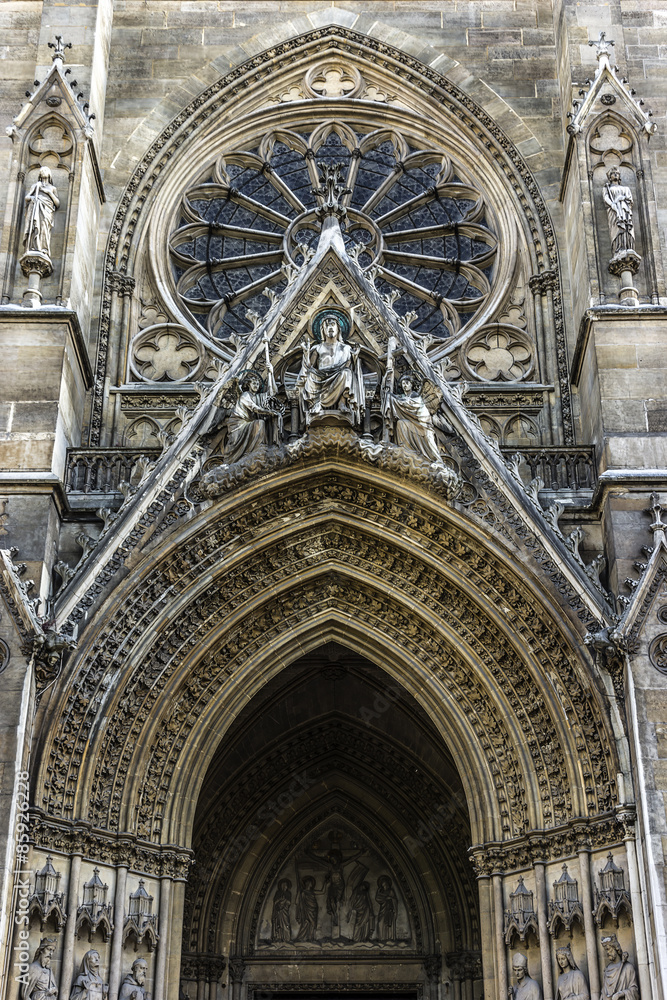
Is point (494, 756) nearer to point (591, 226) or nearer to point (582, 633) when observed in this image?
point (582, 633)

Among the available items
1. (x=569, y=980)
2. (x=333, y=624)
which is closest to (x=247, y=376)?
(x=333, y=624)

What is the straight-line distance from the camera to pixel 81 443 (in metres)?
15.6

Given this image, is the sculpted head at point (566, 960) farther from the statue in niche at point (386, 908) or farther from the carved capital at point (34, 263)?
the carved capital at point (34, 263)

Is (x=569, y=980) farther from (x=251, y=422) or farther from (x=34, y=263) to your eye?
(x=34, y=263)

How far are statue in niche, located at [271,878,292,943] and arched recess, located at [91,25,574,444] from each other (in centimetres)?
578

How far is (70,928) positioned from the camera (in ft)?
41.1

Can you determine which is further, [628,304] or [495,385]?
[495,385]

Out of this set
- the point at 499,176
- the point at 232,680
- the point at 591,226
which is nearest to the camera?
the point at 232,680

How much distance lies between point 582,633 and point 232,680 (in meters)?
3.62

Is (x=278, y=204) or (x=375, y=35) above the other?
(x=375, y=35)

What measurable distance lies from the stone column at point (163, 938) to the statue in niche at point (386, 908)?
12.3 ft

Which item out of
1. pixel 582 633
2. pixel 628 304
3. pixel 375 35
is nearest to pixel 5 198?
pixel 375 35

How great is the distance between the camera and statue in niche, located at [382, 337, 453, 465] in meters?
14.2

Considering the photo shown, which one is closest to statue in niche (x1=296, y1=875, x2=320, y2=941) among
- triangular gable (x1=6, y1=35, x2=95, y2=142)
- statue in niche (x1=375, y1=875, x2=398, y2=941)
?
statue in niche (x1=375, y1=875, x2=398, y2=941)
